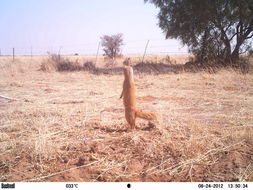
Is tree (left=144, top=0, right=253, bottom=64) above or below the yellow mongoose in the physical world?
above

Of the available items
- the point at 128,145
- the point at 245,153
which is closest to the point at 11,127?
the point at 128,145

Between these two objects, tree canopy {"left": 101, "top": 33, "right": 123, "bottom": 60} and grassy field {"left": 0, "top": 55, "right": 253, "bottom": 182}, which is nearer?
grassy field {"left": 0, "top": 55, "right": 253, "bottom": 182}

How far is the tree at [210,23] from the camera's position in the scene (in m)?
14.8

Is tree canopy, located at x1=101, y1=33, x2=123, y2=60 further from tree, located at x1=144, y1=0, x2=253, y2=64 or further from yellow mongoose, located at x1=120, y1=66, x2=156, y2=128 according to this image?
yellow mongoose, located at x1=120, y1=66, x2=156, y2=128

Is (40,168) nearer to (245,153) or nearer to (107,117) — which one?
(107,117)

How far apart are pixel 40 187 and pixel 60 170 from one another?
1.17 feet

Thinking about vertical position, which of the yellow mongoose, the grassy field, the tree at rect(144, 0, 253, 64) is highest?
the tree at rect(144, 0, 253, 64)

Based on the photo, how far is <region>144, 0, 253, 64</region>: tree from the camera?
1476 centimetres

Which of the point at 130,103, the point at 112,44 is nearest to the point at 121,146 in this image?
the point at 130,103

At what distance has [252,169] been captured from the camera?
241 centimetres

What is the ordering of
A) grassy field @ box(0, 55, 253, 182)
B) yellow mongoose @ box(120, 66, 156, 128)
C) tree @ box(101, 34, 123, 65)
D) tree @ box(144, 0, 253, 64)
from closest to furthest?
grassy field @ box(0, 55, 253, 182) < yellow mongoose @ box(120, 66, 156, 128) < tree @ box(144, 0, 253, 64) < tree @ box(101, 34, 123, 65)

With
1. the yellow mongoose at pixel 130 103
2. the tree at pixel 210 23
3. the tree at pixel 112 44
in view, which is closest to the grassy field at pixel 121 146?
the yellow mongoose at pixel 130 103

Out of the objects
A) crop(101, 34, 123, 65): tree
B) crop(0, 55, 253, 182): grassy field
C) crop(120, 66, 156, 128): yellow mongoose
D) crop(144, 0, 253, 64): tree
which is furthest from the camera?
crop(101, 34, 123, 65): tree

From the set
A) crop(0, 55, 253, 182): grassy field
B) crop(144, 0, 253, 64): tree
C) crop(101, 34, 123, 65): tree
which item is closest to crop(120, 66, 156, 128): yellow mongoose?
crop(0, 55, 253, 182): grassy field
